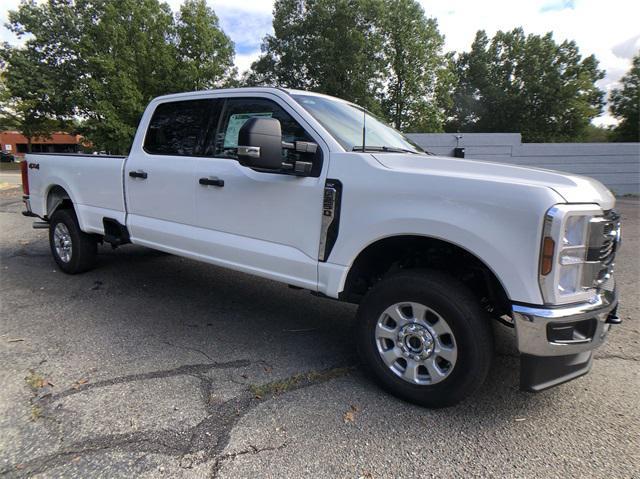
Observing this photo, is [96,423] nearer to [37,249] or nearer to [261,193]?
[261,193]

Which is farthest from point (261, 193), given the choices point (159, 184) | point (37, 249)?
point (37, 249)

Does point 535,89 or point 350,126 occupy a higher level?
point 535,89

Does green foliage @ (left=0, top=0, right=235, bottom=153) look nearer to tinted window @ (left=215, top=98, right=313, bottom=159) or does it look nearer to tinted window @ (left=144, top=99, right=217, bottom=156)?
tinted window @ (left=144, top=99, right=217, bottom=156)

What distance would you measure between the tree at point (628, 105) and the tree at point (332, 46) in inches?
1049

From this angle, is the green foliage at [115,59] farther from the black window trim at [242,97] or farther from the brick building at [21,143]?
the brick building at [21,143]

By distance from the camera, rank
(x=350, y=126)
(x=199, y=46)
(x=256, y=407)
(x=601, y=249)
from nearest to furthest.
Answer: (x=601, y=249), (x=256, y=407), (x=350, y=126), (x=199, y=46)

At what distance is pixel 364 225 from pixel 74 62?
39.8 metres

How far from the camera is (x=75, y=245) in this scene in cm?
549

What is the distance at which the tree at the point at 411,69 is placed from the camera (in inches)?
1262

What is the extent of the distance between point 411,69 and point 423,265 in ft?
106

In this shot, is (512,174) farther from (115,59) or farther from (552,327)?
(115,59)

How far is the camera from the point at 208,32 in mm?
28812

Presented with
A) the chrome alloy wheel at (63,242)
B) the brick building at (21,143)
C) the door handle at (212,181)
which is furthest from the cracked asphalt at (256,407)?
the brick building at (21,143)

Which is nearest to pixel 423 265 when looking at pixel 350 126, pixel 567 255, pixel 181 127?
pixel 567 255
